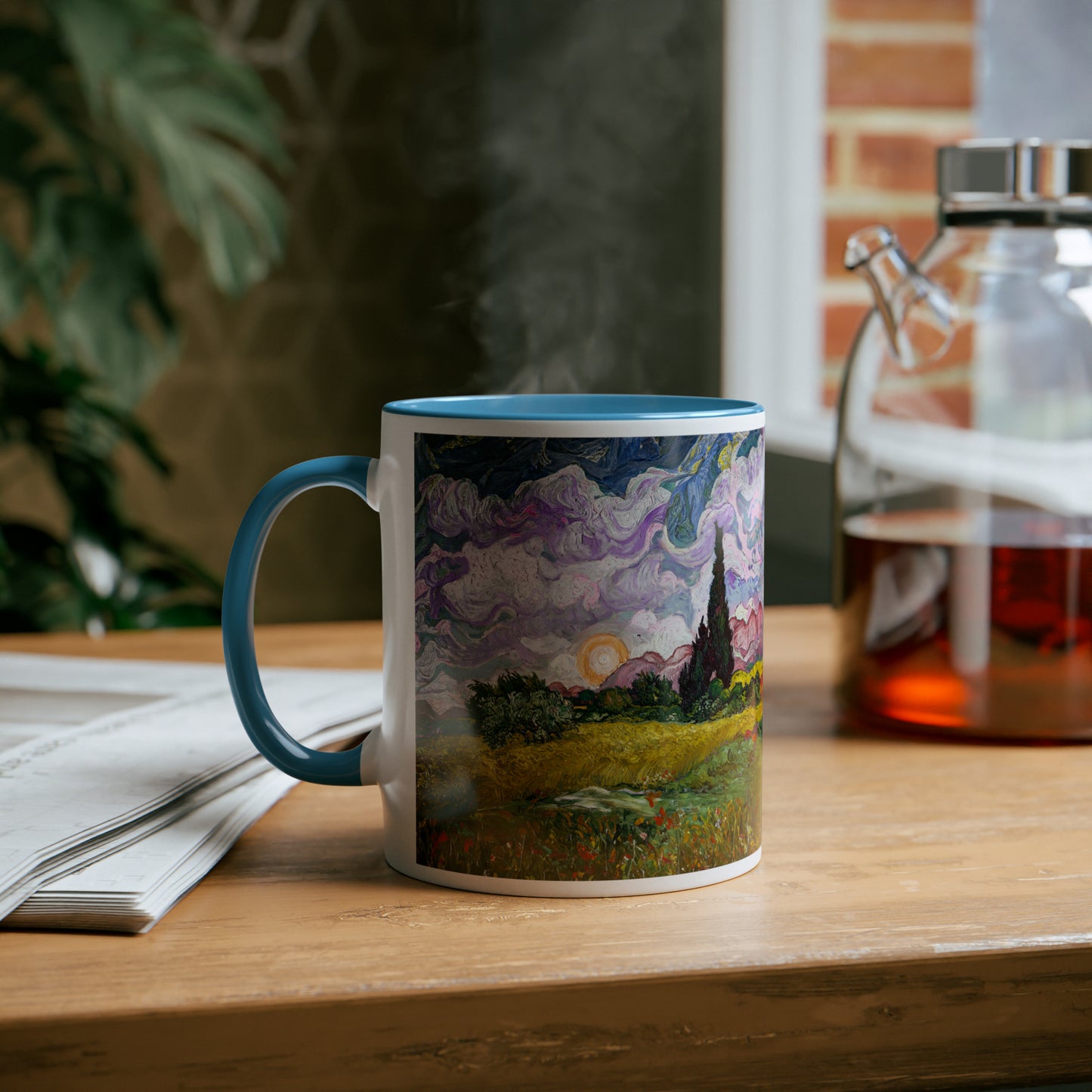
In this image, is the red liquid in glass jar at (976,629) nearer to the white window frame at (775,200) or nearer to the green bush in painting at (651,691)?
the green bush in painting at (651,691)

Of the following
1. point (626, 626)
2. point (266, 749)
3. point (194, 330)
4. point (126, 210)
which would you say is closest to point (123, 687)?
point (266, 749)

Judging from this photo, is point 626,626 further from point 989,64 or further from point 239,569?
point 989,64

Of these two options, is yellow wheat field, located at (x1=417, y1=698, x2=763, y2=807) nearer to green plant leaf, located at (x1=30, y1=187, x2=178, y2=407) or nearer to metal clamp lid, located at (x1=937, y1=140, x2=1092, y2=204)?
metal clamp lid, located at (x1=937, y1=140, x2=1092, y2=204)

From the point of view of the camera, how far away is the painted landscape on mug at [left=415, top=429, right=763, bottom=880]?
413 millimetres

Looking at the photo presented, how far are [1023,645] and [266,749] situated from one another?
1.10ft

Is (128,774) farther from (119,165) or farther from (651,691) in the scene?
(119,165)

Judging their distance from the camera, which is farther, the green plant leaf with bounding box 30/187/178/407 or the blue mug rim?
the green plant leaf with bounding box 30/187/178/407

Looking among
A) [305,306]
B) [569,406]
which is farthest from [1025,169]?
[305,306]

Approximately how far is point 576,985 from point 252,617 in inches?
6.7

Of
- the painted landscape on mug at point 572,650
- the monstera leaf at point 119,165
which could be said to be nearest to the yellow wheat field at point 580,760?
the painted landscape on mug at point 572,650

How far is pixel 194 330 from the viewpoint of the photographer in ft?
8.75

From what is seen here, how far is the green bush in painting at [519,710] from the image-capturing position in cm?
41

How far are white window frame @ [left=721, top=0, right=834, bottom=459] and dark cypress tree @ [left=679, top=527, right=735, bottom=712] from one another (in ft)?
3.62

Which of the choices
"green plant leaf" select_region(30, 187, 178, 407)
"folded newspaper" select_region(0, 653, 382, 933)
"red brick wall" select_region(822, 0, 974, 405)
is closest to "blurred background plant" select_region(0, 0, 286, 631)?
"green plant leaf" select_region(30, 187, 178, 407)
